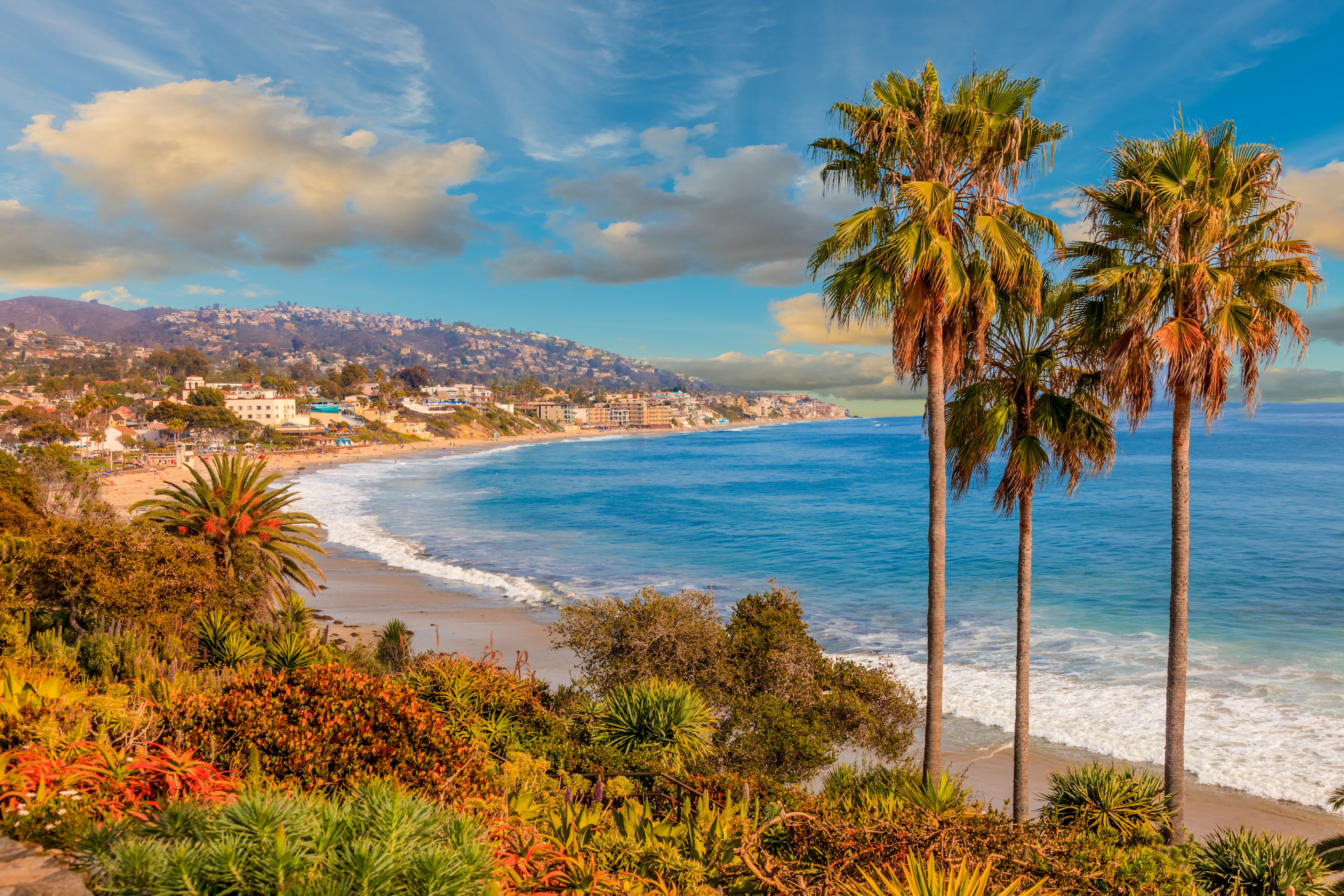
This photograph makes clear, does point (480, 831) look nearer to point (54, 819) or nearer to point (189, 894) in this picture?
point (189, 894)

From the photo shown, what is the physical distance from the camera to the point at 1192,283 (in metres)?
8.41

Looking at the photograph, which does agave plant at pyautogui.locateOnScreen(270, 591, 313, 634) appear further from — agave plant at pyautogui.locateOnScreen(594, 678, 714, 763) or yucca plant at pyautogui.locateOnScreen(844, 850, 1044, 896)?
yucca plant at pyautogui.locateOnScreen(844, 850, 1044, 896)

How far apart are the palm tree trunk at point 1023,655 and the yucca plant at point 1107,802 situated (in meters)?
1.03

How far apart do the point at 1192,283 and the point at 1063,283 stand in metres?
1.63

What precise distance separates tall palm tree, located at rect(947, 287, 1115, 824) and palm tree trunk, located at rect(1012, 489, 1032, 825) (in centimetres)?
2

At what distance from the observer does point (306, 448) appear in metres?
123

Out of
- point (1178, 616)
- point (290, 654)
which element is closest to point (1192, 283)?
point (1178, 616)

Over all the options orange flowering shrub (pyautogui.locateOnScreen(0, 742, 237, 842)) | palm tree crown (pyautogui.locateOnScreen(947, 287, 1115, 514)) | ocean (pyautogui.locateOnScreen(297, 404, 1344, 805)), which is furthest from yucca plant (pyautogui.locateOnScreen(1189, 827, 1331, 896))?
orange flowering shrub (pyautogui.locateOnScreen(0, 742, 237, 842))

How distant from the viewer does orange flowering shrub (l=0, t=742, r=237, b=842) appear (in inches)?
173

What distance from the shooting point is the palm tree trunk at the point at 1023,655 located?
31.4 feet

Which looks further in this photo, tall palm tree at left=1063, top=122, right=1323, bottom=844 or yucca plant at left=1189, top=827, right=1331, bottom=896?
tall palm tree at left=1063, top=122, right=1323, bottom=844

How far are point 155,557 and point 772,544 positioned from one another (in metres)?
34.7

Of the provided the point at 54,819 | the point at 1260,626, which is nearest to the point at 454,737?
the point at 54,819

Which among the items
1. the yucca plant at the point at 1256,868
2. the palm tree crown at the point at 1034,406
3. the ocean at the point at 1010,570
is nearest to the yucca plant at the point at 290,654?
the palm tree crown at the point at 1034,406
